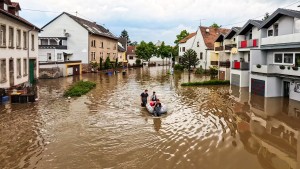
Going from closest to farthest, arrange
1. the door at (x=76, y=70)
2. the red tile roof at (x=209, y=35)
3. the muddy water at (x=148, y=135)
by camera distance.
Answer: the muddy water at (x=148, y=135)
the door at (x=76, y=70)
the red tile roof at (x=209, y=35)

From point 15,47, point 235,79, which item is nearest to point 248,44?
point 235,79

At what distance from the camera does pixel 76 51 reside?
186ft

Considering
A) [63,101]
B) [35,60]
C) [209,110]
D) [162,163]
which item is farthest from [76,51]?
[162,163]

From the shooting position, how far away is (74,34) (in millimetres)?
56156

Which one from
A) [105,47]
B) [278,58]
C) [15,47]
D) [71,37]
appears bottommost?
[278,58]

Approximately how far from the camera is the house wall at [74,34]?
5606cm

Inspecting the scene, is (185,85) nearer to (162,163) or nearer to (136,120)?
(136,120)

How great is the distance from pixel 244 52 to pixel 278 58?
395 inches

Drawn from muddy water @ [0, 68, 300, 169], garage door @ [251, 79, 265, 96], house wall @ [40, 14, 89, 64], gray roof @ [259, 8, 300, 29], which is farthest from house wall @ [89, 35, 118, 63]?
gray roof @ [259, 8, 300, 29]

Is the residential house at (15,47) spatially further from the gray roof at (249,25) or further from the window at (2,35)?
the gray roof at (249,25)

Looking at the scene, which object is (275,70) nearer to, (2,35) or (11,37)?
(2,35)

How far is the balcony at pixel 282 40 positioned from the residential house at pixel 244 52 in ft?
12.1

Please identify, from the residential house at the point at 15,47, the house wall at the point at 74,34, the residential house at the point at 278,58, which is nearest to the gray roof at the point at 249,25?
the residential house at the point at 278,58

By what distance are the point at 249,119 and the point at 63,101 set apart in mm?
14982
